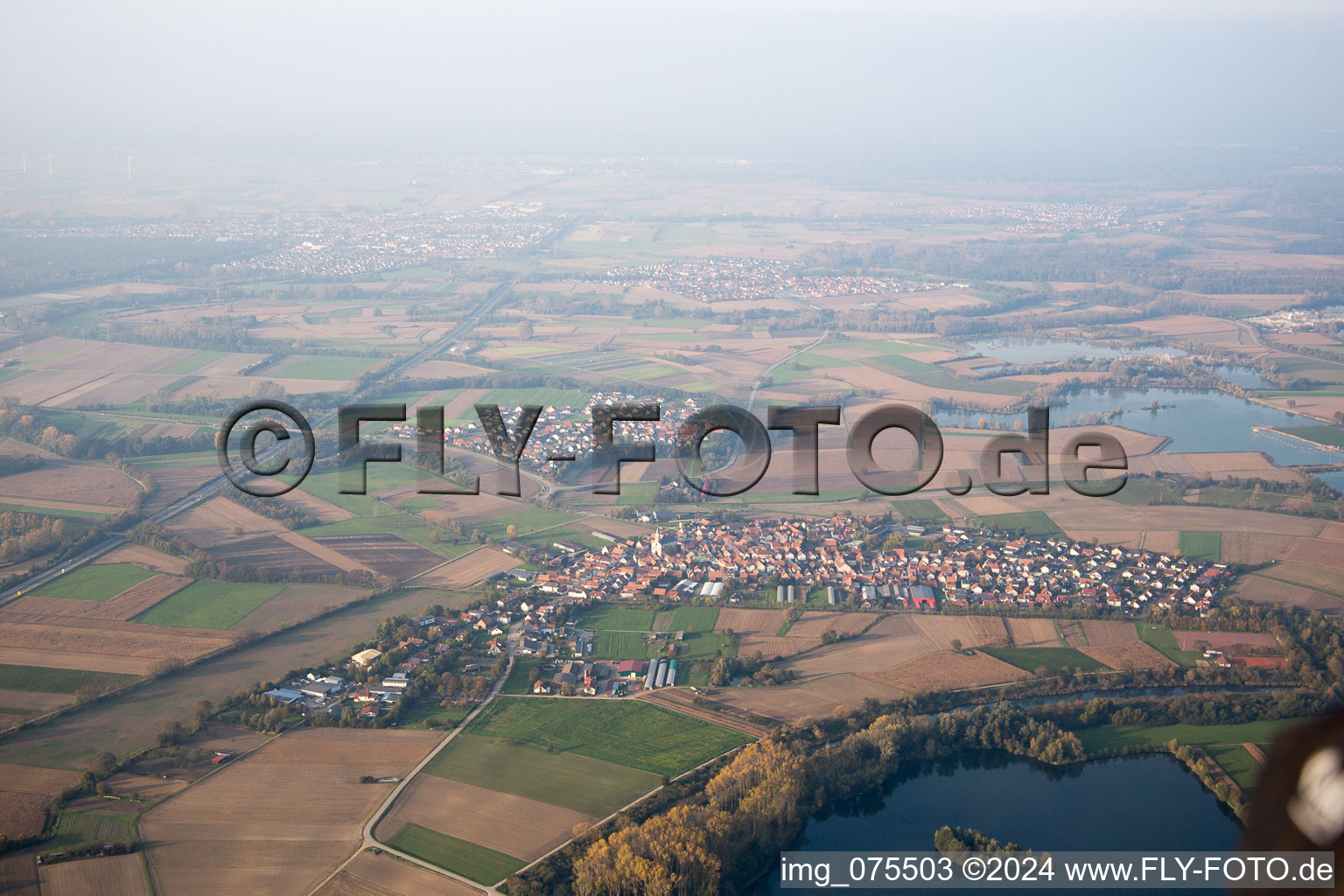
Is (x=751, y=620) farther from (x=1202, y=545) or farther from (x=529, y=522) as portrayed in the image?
(x=1202, y=545)

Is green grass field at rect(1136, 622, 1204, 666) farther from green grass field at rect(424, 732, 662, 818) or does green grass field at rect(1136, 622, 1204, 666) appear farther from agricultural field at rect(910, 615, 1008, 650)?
green grass field at rect(424, 732, 662, 818)

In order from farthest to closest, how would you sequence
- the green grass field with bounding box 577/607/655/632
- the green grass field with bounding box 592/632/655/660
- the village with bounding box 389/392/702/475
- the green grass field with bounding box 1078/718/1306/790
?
1. the village with bounding box 389/392/702/475
2. the green grass field with bounding box 577/607/655/632
3. the green grass field with bounding box 592/632/655/660
4. the green grass field with bounding box 1078/718/1306/790

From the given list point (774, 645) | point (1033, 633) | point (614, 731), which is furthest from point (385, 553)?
point (1033, 633)

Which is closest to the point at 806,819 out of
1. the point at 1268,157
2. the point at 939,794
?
the point at 939,794

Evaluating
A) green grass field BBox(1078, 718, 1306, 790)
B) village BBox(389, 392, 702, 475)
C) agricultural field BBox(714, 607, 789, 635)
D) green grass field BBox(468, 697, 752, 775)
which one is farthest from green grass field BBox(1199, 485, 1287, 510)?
green grass field BBox(468, 697, 752, 775)

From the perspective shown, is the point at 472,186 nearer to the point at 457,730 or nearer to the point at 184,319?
the point at 184,319

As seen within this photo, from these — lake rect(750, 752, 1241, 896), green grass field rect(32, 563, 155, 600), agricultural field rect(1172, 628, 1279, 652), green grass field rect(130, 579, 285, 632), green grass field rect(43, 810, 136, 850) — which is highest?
green grass field rect(32, 563, 155, 600)

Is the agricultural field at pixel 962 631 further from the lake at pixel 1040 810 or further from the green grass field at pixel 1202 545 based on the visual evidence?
the green grass field at pixel 1202 545
